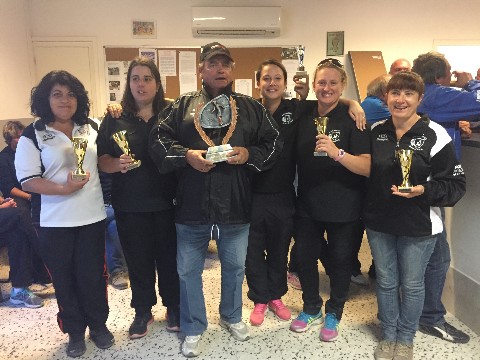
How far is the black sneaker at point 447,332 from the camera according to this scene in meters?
2.17

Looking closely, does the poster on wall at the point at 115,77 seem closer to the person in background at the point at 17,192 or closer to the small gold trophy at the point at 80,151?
the person in background at the point at 17,192

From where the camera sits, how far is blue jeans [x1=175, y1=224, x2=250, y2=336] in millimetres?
2006

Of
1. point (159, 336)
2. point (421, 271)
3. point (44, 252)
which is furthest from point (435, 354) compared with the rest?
point (44, 252)

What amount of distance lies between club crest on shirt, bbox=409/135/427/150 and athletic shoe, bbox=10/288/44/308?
2542mm

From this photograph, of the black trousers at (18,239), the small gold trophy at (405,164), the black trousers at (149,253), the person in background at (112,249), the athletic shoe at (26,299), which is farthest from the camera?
the person in background at (112,249)

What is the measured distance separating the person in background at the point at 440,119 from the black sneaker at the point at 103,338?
1.79 m

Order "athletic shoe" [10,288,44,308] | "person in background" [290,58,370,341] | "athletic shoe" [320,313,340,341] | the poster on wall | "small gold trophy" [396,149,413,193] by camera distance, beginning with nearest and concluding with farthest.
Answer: "small gold trophy" [396,149,413,193], "person in background" [290,58,370,341], "athletic shoe" [320,313,340,341], "athletic shoe" [10,288,44,308], the poster on wall

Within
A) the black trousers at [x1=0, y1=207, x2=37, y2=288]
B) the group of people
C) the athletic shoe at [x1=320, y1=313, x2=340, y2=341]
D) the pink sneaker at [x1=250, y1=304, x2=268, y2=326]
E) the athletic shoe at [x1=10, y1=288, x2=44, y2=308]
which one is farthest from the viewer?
the black trousers at [x1=0, y1=207, x2=37, y2=288]

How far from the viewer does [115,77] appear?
190 inches

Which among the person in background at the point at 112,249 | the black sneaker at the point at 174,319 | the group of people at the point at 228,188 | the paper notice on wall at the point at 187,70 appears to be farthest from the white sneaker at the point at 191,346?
the paper notice on wall at the point at 187,70

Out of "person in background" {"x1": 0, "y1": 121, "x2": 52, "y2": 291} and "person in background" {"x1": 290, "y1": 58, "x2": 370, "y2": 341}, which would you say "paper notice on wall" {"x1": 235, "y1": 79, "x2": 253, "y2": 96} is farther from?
"person in background" {"x1": 290, "y1": 58, "x2": 370, "y2": 341}

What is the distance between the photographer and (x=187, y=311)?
209 centimetres

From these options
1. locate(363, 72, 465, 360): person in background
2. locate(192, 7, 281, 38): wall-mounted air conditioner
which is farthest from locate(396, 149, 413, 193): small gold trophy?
locate(192, 7, 281, 38): wall-mounted air conditioner

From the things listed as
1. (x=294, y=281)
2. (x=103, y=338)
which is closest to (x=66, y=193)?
(x=103, y=338)
